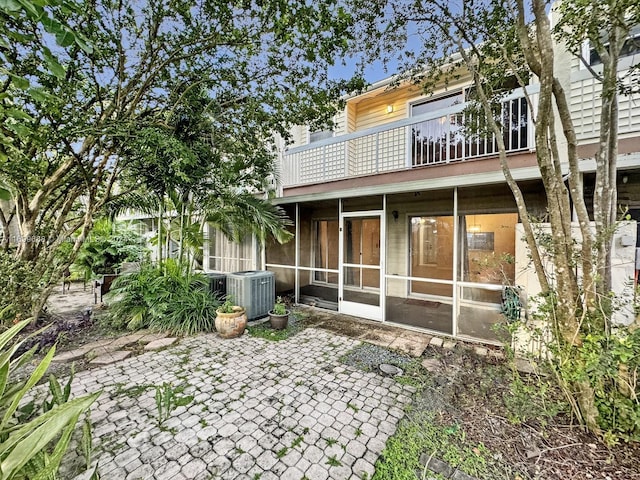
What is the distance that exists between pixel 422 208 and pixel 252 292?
457cm

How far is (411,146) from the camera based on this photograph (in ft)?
21.0

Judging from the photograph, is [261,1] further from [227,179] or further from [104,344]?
[104,344]

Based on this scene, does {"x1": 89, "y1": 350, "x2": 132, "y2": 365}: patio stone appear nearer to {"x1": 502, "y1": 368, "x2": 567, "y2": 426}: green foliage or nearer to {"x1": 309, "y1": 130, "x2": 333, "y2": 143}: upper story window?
{"x1": 502, "y1": 368, "x2": 567, "y2": 426}: green foliage

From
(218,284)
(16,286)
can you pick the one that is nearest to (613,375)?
(218,284)

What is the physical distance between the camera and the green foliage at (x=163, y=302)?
15.9 feet

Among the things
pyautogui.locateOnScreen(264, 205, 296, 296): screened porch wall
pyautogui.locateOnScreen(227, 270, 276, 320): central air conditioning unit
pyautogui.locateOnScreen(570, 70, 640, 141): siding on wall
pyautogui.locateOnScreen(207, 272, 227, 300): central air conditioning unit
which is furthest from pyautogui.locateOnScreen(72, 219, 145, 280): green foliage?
pyautogui.locateOnScreen(570, 70, 640, 141): siding on wall

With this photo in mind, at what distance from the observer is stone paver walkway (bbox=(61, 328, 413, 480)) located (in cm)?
201

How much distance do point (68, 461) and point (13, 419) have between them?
539 millimetres

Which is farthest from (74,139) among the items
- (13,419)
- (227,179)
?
(13,419)

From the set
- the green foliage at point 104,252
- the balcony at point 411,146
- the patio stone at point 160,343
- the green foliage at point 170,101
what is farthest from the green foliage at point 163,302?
the balcony at point 411,146

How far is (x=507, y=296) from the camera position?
4.02m

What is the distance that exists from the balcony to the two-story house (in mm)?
27

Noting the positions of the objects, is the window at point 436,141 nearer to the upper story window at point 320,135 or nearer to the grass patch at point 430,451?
the upper story window at point 320,135

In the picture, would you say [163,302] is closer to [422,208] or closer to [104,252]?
[104,252]
